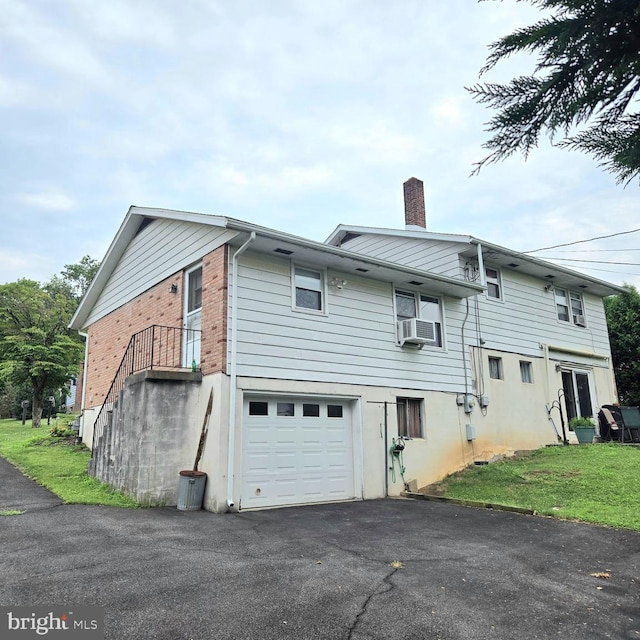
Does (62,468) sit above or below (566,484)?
above

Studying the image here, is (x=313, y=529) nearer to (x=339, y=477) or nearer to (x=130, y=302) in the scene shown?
(x=339, y=477)

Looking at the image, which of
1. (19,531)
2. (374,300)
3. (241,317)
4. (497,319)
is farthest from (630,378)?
(19,531)

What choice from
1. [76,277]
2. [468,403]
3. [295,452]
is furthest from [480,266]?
[76,277]

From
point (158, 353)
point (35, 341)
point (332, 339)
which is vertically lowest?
point (158, 353)

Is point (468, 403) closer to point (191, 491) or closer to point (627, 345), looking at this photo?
point (191, 491)

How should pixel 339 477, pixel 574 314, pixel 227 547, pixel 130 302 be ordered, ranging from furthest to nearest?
pixel 574 314 < pixel 130 302 < pixel 339 477 < pixel 227 547

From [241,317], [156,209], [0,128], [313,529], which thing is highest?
[0,128]

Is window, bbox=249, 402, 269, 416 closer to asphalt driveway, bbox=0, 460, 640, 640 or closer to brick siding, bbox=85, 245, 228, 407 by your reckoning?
brick siding, bbox=85, 245, 228, 407

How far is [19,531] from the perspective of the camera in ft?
20.8

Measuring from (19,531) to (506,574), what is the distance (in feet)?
19.4

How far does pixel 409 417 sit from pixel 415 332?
2.05 metres

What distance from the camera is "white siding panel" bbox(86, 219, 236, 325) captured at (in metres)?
10.3

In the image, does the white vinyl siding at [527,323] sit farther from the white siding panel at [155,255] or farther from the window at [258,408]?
the white siding panel at [155,255]

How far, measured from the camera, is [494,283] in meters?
14.9
